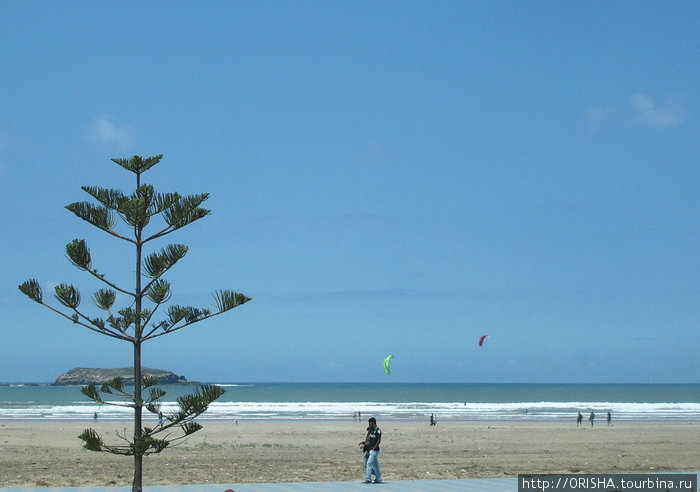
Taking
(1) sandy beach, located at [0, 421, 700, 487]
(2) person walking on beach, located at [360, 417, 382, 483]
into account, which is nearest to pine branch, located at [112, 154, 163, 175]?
(2) person walking on beach, located at [360, 417, 382, 483]

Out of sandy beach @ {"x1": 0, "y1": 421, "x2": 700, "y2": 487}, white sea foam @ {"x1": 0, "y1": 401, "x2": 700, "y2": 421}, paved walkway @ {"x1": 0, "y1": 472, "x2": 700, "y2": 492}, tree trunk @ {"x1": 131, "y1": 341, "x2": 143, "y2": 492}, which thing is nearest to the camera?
tree trunk @ {"x1": 131, "y1": 341, "x2": 143, "y2": 492}

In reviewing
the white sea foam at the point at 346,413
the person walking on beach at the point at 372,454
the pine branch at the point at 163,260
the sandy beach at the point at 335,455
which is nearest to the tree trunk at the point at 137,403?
the pine branch at the point at 163,260

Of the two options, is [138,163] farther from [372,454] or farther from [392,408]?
[392,408]

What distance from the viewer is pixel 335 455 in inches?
760

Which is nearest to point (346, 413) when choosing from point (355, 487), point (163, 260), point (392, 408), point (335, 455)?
point (392, 408)

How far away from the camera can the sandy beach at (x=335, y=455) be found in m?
14.2

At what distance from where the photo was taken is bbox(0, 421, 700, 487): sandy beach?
Answer: 14.2 metres

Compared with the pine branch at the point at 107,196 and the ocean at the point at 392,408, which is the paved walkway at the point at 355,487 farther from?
the ocean at the point at 392,408

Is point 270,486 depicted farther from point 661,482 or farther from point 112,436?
point 112,436

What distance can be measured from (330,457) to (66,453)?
7173mm

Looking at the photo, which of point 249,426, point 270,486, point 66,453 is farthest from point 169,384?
point 270,486

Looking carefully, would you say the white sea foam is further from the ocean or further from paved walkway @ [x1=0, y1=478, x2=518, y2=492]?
paved walkway @ [x1=0, y1=478, x2=518, y2=492]

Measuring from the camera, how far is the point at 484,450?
21.0m

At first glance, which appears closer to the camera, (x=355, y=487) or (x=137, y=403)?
(x=137, y=403)
